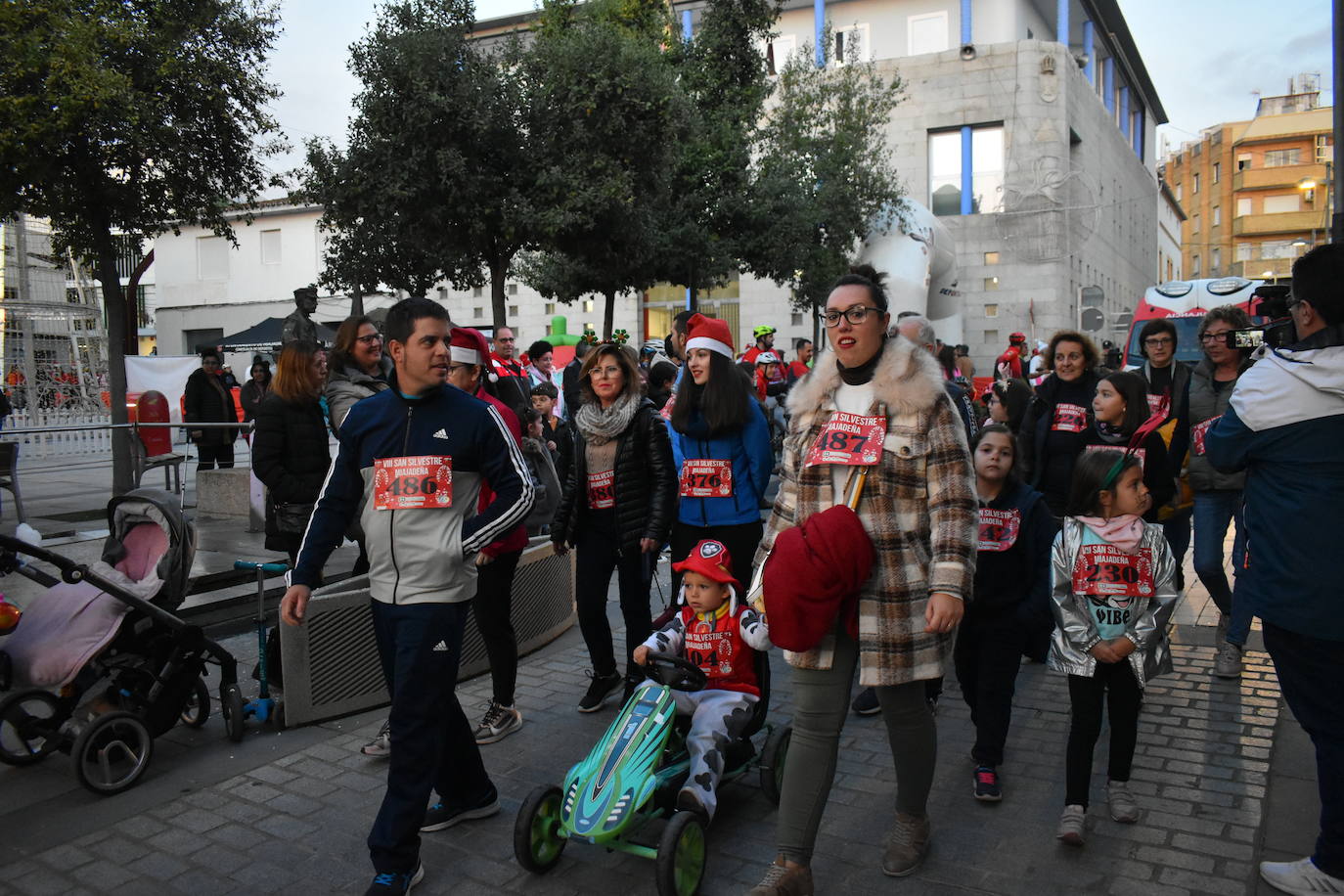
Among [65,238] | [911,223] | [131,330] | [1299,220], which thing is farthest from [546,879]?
[1299,220]

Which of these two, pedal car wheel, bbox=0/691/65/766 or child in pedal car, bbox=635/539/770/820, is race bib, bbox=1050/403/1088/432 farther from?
pedal car wheel, bbox=0/691/65/766

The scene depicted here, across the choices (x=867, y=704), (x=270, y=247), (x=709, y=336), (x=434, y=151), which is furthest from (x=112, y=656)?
(x=270, y=247)

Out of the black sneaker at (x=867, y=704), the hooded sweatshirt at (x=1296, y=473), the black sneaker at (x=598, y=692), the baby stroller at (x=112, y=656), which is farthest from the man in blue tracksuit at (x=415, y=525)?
the hooded sweatshirt at (x=1296, y=473)

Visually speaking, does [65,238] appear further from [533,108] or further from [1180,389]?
[1180,389]

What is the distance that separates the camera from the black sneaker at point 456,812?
3.77 metres

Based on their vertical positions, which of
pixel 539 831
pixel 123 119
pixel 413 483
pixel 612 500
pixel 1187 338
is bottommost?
pixel 539 831

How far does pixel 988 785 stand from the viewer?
3982 mm

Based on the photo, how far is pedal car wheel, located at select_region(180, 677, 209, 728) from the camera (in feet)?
15.5

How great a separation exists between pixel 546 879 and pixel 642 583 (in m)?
1.96

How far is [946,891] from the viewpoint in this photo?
10.6 ft

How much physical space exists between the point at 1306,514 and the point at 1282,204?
299 feet

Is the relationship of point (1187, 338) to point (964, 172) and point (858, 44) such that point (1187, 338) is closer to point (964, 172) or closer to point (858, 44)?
point (858, 44)

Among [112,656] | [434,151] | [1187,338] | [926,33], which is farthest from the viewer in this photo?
[926,33]

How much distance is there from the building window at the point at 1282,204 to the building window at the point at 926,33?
159 feet
